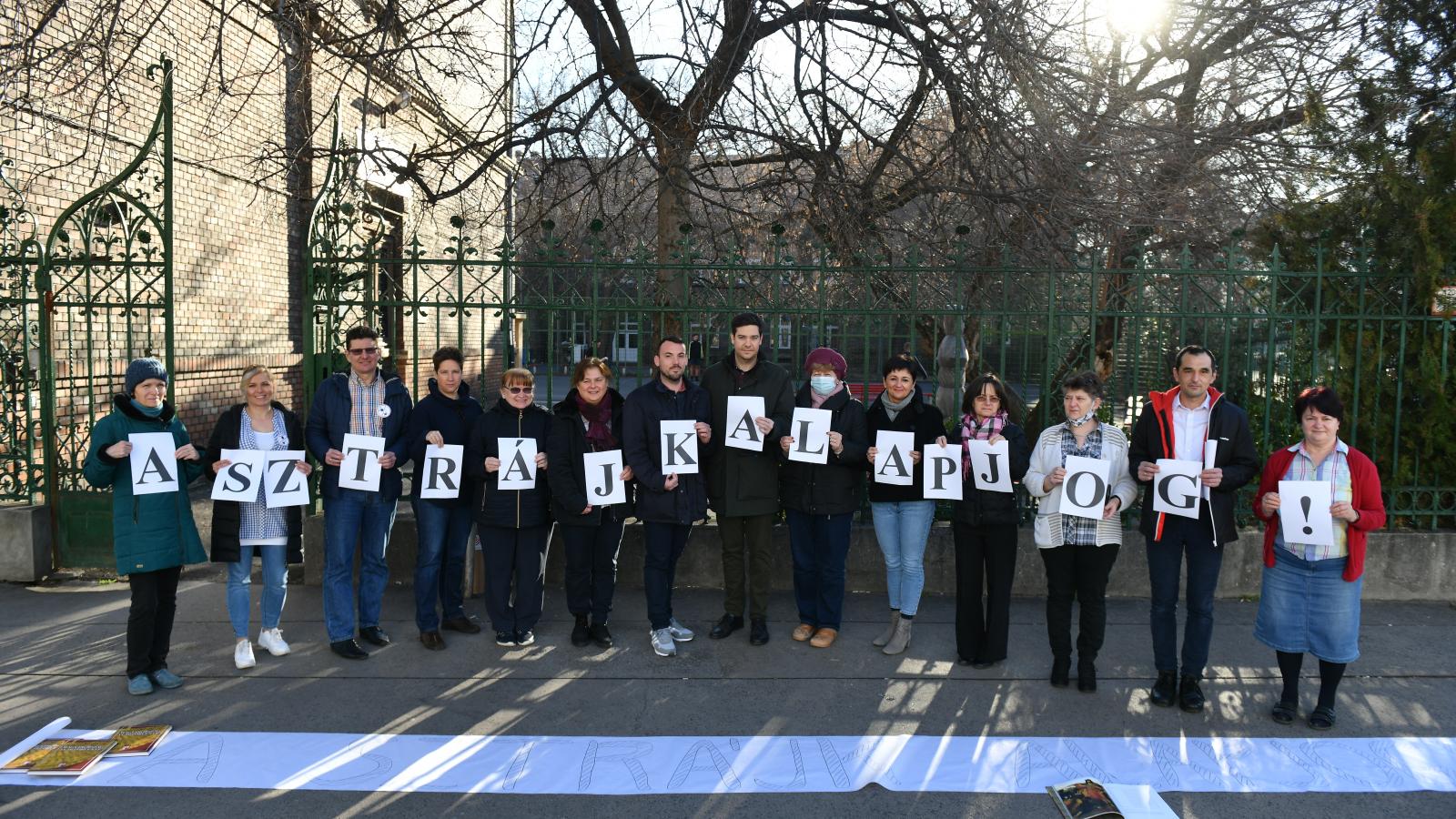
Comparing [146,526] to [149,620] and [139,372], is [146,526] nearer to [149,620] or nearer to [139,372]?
[149,620]

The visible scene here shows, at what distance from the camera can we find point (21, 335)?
7.69m

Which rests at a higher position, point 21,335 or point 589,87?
point 589,87

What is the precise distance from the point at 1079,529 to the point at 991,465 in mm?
579

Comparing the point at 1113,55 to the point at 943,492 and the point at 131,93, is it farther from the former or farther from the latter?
the point at 131,93

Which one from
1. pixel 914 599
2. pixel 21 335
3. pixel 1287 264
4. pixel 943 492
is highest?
pixel 1287 264

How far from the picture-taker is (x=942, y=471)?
5645 mm

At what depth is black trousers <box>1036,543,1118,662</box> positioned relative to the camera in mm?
5230

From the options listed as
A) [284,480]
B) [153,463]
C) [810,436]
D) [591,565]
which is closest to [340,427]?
[284,480]

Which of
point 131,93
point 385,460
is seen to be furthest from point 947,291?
point 131,93

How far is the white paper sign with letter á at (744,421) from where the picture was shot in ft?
19.1

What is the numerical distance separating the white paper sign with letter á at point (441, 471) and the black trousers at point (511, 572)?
0.33m

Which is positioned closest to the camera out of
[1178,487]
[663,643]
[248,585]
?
[1178,487]

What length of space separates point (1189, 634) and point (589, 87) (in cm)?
705

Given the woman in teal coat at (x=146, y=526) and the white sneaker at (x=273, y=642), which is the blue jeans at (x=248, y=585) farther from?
the woman in teal coat at (x=146, y=526)
